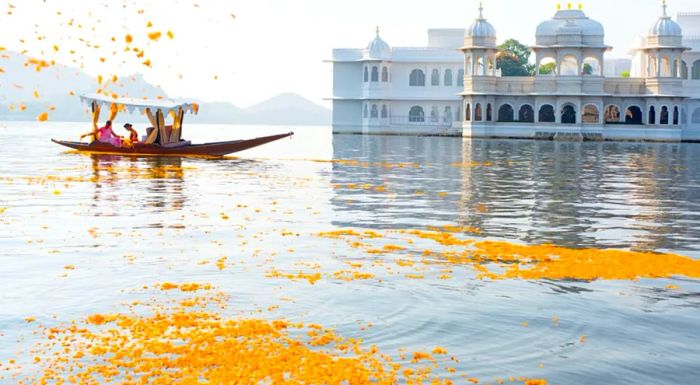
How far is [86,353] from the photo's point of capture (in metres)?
7.63

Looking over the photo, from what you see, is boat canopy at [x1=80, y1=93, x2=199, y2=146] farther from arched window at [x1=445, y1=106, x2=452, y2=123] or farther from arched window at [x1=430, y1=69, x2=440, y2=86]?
arched window at [x1=430, y1=69, x2=440, y2=86]

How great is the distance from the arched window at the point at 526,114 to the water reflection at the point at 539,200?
1414 inches

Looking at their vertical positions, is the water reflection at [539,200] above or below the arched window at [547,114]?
below

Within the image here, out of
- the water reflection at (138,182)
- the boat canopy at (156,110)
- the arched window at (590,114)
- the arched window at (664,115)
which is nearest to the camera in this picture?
the water reflection at (138,182)

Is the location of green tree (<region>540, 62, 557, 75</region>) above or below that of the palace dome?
below

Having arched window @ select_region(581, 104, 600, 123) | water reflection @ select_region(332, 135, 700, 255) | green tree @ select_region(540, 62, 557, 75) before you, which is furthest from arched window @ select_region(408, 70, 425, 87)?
water reflection @ select_region(332, 135, 700, 255)

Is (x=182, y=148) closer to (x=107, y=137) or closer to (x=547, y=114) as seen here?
(x=107, y=137)

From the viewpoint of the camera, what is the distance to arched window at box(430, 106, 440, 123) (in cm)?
8381

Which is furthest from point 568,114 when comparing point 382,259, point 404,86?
point 382,259

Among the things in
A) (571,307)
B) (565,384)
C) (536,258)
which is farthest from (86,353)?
(536,258)

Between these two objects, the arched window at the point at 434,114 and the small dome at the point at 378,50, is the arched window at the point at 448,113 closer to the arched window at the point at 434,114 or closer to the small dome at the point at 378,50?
the arched window at the point at 434,114

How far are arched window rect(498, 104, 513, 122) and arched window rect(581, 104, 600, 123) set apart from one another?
5.25 metres

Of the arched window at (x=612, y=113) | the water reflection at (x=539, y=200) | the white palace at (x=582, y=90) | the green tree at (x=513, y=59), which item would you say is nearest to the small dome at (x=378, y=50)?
the white palace at (x=582, y=90)

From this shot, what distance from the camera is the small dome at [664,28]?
70312 mm
